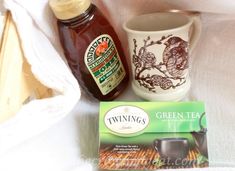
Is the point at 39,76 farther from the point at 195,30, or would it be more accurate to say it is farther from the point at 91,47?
the point at 195,30

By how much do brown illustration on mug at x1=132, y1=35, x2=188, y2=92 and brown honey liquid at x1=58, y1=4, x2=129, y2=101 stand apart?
0.15 ft

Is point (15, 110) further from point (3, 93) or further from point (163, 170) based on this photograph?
point (163, 170)

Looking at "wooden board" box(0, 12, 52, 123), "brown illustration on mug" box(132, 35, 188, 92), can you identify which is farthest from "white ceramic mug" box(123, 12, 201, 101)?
"wooden board" box(0, 12, 52, 123)

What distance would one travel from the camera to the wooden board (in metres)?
0.41

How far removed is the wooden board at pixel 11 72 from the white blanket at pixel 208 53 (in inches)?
0.4

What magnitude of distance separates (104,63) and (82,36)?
44mm

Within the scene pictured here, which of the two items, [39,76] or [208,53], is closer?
[39,76]

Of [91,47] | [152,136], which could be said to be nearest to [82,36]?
[91,47]

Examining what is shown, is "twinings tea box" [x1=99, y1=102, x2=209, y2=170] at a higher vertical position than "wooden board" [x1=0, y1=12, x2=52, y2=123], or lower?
lower

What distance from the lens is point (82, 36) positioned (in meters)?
0.47

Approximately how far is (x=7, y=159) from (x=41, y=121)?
0.05 m

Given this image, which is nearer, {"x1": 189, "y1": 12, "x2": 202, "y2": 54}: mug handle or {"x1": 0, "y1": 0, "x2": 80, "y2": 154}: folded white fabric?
{"x1": 0, "y1": 0, "x2": 80, "y2": 154}: folded white fabric

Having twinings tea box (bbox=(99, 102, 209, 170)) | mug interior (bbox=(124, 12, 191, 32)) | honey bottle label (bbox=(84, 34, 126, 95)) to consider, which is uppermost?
mug interior (bbox=(124, 12, 191, 32))

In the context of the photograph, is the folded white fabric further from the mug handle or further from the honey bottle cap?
the mug handle
